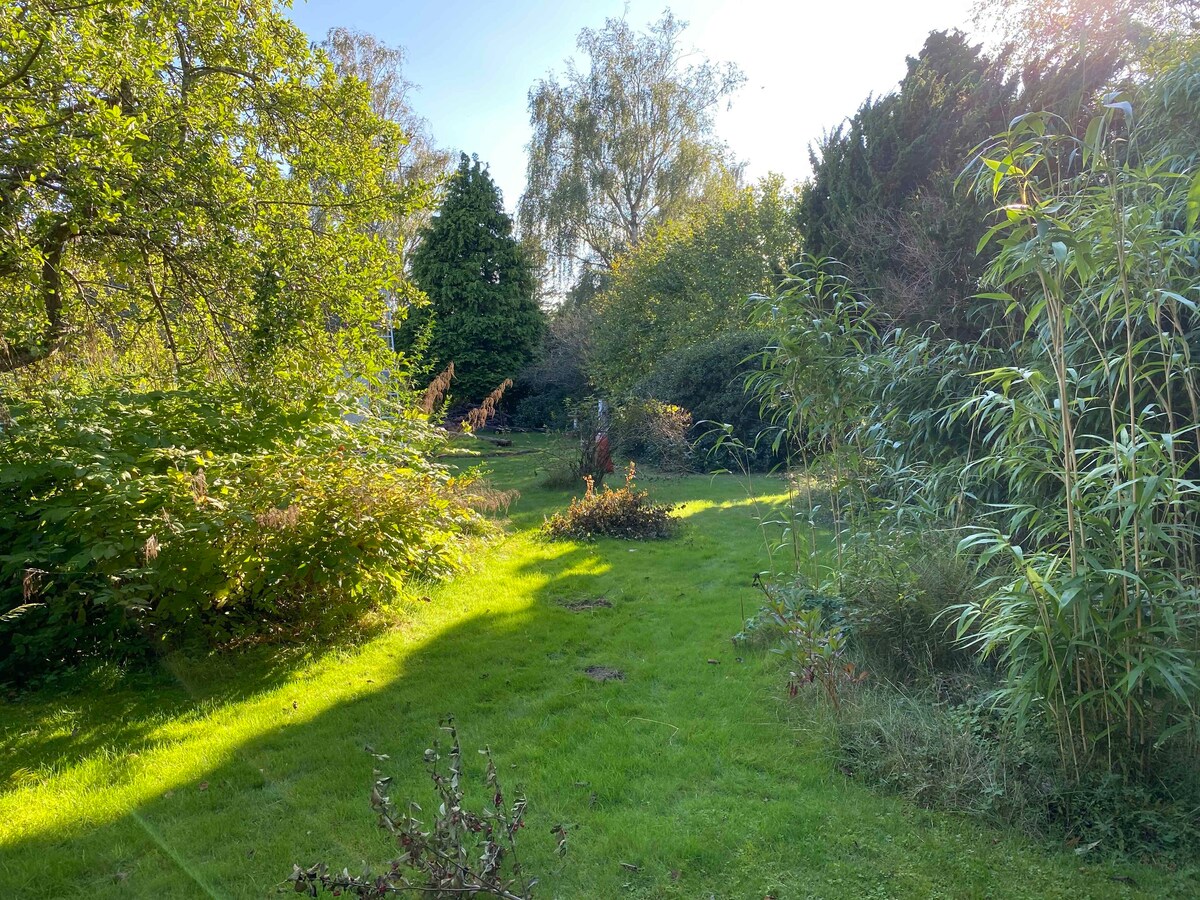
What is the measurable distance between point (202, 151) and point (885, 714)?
5098 millimetres

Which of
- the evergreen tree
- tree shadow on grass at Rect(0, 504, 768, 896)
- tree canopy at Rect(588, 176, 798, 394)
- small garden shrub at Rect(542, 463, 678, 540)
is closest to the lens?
tree shadow on grass at Rect(0, 504, 768, 896)

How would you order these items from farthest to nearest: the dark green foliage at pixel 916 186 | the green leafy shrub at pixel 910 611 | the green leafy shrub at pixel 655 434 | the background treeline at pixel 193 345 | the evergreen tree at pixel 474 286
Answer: the evergreen tree at pixel 474 286
the green leafy shrub at pixel 655 434
the dark green foliage at pixel 916 186
the background treeline at pixel 193 345
the green leafy shrub at pixel 910 611

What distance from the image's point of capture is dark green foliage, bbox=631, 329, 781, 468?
12508mm

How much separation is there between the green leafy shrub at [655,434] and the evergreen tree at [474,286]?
879cm

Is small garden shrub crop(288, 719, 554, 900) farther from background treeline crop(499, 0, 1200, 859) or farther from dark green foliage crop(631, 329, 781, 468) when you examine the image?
dark green foliage crop(631, 329, 781, 468)

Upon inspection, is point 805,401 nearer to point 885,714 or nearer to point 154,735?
point 885,714

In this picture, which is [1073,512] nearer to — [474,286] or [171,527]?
[171,527]

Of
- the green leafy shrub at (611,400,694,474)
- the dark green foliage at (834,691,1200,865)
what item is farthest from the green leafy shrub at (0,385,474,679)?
the green leafy shrub at (611,400,694,474)

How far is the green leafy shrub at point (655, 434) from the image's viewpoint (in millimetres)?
→ 11586

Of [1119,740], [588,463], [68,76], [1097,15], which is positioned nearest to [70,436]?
[68,76]

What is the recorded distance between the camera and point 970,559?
3887mm

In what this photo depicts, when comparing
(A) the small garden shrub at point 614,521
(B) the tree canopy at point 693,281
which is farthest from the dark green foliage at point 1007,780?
(B) the tree canopy at point 693,281

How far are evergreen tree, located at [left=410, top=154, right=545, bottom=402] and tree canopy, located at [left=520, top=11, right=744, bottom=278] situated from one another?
7.92ft

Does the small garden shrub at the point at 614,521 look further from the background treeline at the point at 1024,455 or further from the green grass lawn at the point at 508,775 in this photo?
the green grass lawn at the point at 508,775
